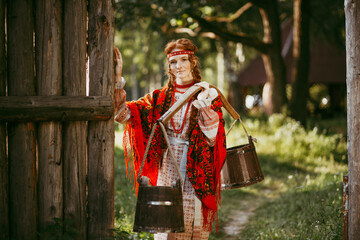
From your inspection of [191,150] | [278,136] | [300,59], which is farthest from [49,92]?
[300,59]

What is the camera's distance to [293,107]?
12023 mm

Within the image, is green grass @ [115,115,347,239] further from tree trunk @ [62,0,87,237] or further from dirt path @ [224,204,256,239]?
tree trunk @ [62,0,87,237]

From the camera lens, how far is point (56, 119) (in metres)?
2.91

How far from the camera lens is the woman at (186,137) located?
136 inches

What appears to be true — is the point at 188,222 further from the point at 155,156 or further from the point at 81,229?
the point at 81,229

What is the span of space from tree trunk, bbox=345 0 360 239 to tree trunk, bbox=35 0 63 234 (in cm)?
227

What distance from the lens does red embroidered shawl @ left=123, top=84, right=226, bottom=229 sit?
11.4ft

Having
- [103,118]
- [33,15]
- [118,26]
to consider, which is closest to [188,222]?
[103,118]

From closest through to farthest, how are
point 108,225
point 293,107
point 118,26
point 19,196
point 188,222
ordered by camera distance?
point 19,196, point 108,225, point 188,222, point 118,26, point 293,107

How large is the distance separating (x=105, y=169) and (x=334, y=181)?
4466mm

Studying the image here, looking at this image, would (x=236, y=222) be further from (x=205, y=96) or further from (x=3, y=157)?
(x=3, y=157)

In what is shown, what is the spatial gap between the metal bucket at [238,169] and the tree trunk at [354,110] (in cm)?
80

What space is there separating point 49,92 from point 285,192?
5175 millimetres

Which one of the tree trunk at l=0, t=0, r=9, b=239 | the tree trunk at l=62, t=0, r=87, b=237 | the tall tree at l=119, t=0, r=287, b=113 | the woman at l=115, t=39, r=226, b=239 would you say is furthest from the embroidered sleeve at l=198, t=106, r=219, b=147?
the tall tree at l=119, t=0, r=287, b=113
